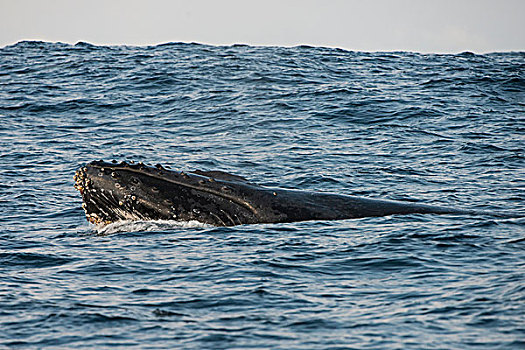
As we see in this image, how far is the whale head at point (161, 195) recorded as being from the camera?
1020cm

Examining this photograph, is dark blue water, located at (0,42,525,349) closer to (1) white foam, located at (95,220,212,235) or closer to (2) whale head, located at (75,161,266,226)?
(1) white foam, located at (95,220,212,235)

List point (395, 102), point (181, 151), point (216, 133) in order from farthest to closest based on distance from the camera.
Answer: point (395, 102) → point (216, 133) → point (181, 151)

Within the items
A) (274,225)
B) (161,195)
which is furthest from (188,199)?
(274,225)

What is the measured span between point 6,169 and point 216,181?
9422 mm

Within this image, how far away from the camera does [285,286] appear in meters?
8.45

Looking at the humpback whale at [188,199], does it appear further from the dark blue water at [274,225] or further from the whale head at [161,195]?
the dark blue water at [274,225]

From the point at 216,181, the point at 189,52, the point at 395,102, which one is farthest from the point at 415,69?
the point at 216,181

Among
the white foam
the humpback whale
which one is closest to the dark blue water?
the white foam

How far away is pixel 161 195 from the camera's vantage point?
10211mm

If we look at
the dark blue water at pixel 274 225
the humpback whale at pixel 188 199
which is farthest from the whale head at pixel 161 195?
the dark blue water at pixel 274 225

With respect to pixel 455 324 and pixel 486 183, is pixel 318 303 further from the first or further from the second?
pixel 486 183

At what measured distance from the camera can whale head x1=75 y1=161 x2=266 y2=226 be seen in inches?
402

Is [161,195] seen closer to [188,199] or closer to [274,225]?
[188,199]

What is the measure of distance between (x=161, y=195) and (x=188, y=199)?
1.18 feet
